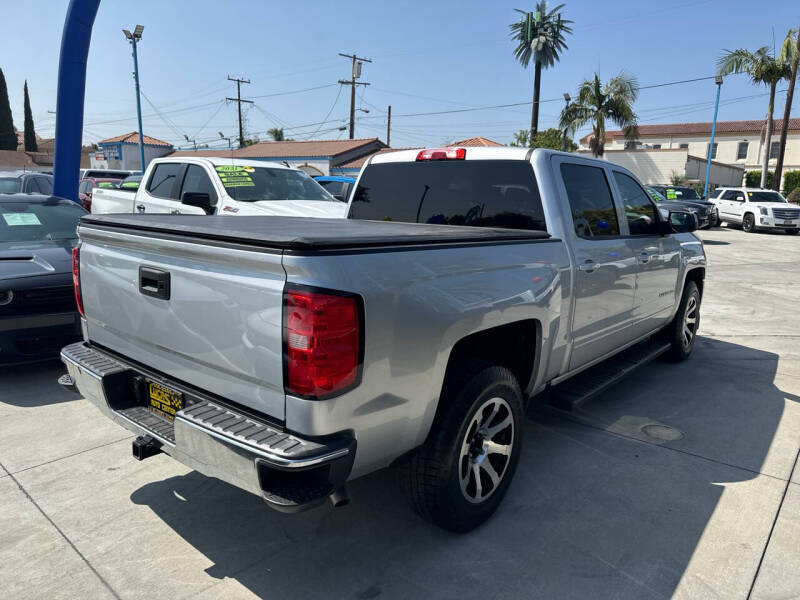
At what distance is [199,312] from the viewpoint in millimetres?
2410

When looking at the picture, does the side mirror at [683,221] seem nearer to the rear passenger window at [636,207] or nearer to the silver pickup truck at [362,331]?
the rear passenger window at [636,207]

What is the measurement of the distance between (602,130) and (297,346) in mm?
36296

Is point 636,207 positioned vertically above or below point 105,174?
below

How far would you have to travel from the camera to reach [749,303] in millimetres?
9211

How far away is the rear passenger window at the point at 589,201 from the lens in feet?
12.5

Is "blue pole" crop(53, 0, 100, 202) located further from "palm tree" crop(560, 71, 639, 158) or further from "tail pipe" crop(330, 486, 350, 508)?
"palm tree" crop(560, 71, 639, 158)

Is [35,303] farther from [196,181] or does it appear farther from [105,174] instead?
[105,174]

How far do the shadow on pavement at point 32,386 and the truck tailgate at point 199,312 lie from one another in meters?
2.07

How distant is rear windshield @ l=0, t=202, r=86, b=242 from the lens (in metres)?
5.84

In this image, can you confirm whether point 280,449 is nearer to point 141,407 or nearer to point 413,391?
point 413,391

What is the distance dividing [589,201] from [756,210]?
73.7 feet

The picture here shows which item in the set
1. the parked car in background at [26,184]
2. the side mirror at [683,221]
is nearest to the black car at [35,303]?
the side mirror at [683,221]

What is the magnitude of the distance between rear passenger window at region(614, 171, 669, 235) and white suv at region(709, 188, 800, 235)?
21077 mm

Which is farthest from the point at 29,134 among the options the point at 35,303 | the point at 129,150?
the point at 35,303
